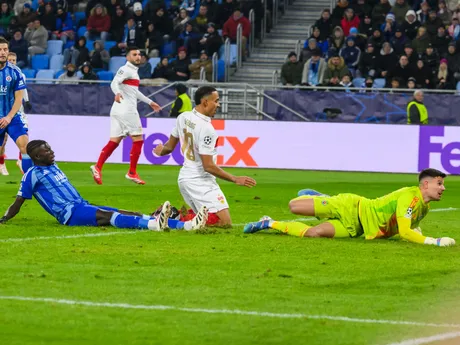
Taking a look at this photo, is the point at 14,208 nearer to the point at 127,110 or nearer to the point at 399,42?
the point at 127,110

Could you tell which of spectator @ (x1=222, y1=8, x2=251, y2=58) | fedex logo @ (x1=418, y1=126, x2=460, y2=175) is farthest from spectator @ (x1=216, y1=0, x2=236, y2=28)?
fedex logo @ (x1=418, y1=126, x2=460, y2=175)

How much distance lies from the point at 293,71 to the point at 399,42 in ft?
9.74

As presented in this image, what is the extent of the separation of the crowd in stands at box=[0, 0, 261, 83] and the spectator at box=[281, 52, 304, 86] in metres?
2.38

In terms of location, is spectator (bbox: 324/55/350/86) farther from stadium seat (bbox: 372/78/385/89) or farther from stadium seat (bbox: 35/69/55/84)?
stadium seat (bbox: 35/69/55/84)

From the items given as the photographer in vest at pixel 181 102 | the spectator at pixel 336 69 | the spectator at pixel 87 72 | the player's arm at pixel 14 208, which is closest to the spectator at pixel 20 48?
the spectator at pixel 87 72

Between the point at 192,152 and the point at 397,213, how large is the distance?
264 centimetres

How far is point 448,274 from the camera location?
9617 mm

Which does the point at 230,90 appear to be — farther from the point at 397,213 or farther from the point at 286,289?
the point at 286,289

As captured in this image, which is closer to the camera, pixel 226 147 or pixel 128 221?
pixel 128 221

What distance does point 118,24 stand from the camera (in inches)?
1387

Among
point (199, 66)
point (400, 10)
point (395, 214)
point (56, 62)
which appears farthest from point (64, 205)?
point (56, 62)

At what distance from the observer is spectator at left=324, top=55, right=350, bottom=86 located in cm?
2947

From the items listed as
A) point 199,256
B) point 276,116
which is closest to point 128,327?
point 199,256

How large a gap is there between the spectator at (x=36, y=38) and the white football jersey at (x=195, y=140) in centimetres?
2253
